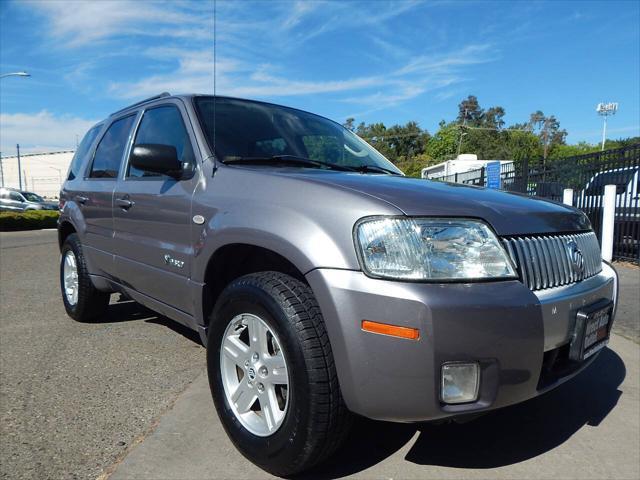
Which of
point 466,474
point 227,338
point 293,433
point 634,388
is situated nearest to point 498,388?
point 466,474

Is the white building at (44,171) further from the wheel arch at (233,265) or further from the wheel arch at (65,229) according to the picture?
the wheel arch at (233,265)

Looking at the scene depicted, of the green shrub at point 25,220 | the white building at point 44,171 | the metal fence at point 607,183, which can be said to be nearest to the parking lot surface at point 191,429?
the metal fence at point 607,183

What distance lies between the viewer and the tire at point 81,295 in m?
4.38

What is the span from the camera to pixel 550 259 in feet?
7.31

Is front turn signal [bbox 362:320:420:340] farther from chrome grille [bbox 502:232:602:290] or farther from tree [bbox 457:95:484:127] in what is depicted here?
tree [bbox 457:95:484:127]

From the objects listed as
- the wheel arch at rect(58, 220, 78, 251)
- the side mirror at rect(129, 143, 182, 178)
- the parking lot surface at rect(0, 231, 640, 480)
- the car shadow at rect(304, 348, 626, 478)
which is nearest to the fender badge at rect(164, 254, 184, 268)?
the side mirror at rect(129, 143, 182, 178)

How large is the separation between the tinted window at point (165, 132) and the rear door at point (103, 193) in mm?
256

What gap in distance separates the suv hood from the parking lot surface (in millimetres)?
1117

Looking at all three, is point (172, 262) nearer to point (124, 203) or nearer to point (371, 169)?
point (124, 203)

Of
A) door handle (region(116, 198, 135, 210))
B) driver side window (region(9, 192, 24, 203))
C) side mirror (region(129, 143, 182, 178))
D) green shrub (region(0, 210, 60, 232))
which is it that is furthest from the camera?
driver side window (region(9, 192, 24, 203))

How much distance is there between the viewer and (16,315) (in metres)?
5.00

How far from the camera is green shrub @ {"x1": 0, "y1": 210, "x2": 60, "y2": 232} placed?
1895 centimetres

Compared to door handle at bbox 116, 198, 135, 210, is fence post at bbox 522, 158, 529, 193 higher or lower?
higher

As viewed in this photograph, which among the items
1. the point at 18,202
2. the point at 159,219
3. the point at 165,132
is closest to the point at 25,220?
the point at 18,202
